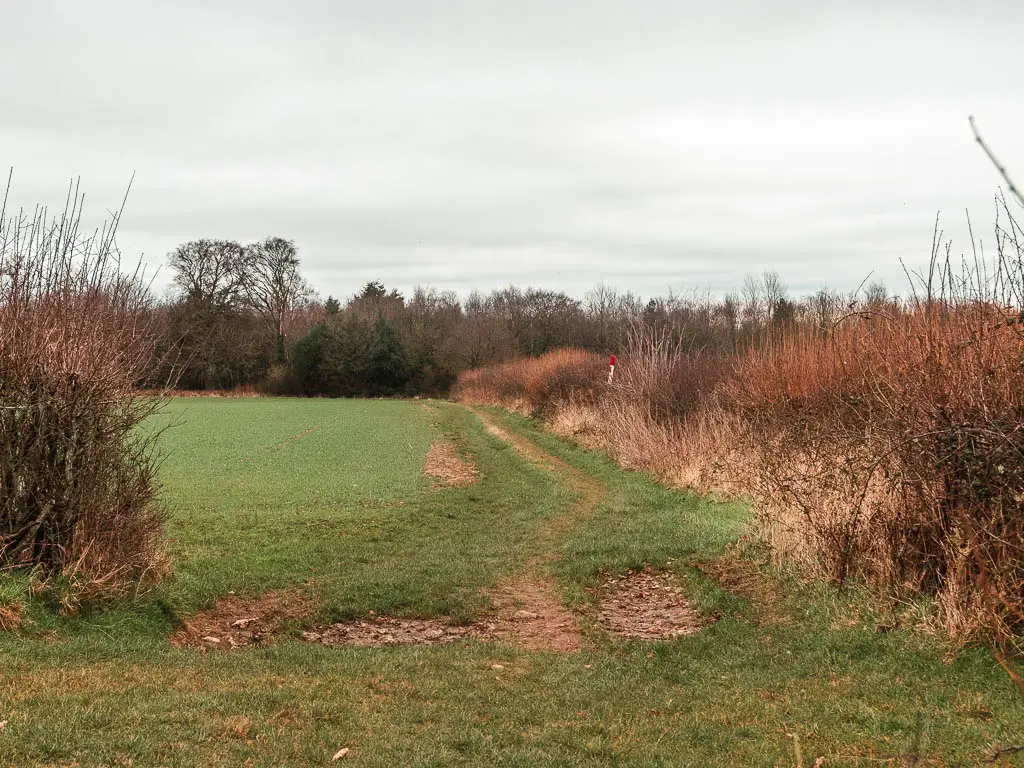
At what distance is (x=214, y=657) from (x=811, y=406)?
1034 centimetres

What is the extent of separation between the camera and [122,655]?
625 cm

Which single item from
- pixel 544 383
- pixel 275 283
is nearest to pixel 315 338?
pixel 275 283

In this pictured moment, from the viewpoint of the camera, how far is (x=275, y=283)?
73188 mm

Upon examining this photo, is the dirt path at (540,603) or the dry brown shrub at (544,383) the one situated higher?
the dry brown shrub at (544,383)

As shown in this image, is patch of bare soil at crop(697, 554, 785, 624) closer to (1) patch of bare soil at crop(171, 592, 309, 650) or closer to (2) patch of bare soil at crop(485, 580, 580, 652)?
(2) patch of bare soil at crop(485, 580, 580, 652)

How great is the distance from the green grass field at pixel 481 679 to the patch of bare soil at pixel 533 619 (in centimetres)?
22

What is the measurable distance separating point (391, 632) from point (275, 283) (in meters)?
68.9

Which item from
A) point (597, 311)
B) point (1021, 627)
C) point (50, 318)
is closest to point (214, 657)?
point (50, 318)

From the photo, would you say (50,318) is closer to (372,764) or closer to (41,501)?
(41,501)

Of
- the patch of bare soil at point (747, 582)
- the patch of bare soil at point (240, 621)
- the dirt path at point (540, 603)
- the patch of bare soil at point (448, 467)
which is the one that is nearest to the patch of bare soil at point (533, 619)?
the dirt path at point (540, 603)

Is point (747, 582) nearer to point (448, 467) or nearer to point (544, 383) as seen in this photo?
point (448, 467)

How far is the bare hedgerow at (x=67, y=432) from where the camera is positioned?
7.14 meters

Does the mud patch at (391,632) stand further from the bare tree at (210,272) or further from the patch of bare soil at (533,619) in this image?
the bare tree at (210,272)

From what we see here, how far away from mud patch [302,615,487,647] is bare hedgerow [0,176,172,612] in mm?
1896
